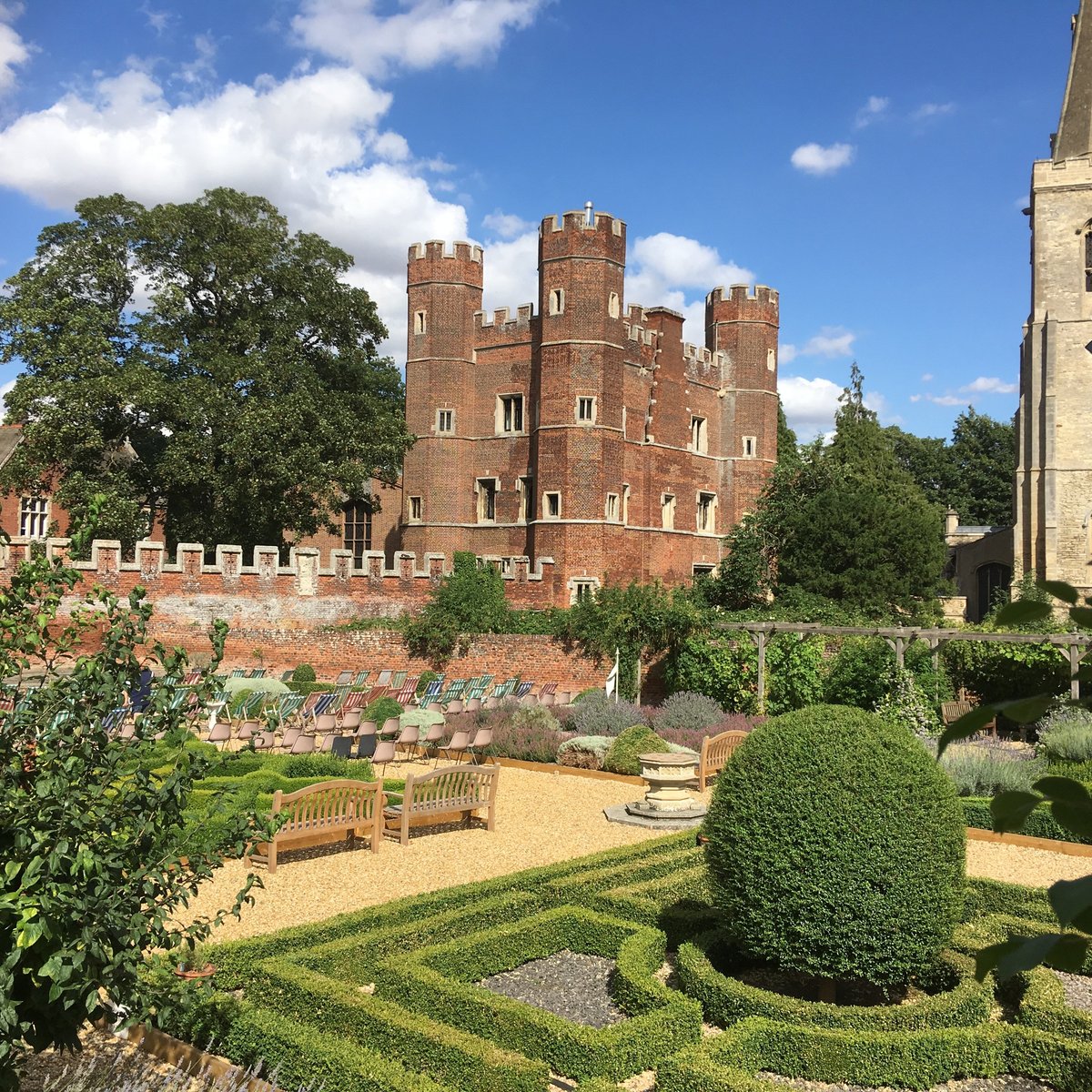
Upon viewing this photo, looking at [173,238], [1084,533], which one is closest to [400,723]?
[173,238]

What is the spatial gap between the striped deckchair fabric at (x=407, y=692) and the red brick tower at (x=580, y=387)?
7615mm

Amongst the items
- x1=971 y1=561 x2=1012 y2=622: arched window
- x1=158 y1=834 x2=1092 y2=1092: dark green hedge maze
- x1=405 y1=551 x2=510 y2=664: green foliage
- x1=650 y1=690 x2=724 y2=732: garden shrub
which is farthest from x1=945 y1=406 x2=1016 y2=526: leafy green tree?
x1=158 y1=834 x2=1092 y2=1092: dark green hedge maze

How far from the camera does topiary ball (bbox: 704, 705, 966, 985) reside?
252 inches

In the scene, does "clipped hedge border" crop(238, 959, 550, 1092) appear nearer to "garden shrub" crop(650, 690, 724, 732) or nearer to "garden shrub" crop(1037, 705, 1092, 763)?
"garden shrub" crop(1037, 705, 1092, 763)

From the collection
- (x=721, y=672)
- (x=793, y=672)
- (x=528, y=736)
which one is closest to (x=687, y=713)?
(x=793, y=672)

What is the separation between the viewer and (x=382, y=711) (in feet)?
60.1

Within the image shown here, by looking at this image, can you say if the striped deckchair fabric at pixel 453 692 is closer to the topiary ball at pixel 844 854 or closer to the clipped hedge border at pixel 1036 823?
the clipped hedge border at pixel 1036 823

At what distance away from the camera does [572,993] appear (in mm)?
7414

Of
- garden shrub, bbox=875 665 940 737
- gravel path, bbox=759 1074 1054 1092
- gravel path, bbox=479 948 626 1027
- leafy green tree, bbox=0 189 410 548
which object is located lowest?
gravel path, bbox=479 948 626 1027

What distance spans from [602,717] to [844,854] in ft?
39.0

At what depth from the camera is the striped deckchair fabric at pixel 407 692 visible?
21.3 metres

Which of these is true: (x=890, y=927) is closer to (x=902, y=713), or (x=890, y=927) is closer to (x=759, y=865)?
(x=759, y=865)

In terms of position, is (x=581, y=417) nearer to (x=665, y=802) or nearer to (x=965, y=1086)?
(x=665, y=802)

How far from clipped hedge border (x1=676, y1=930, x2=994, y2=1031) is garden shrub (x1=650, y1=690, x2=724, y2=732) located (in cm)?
1110
